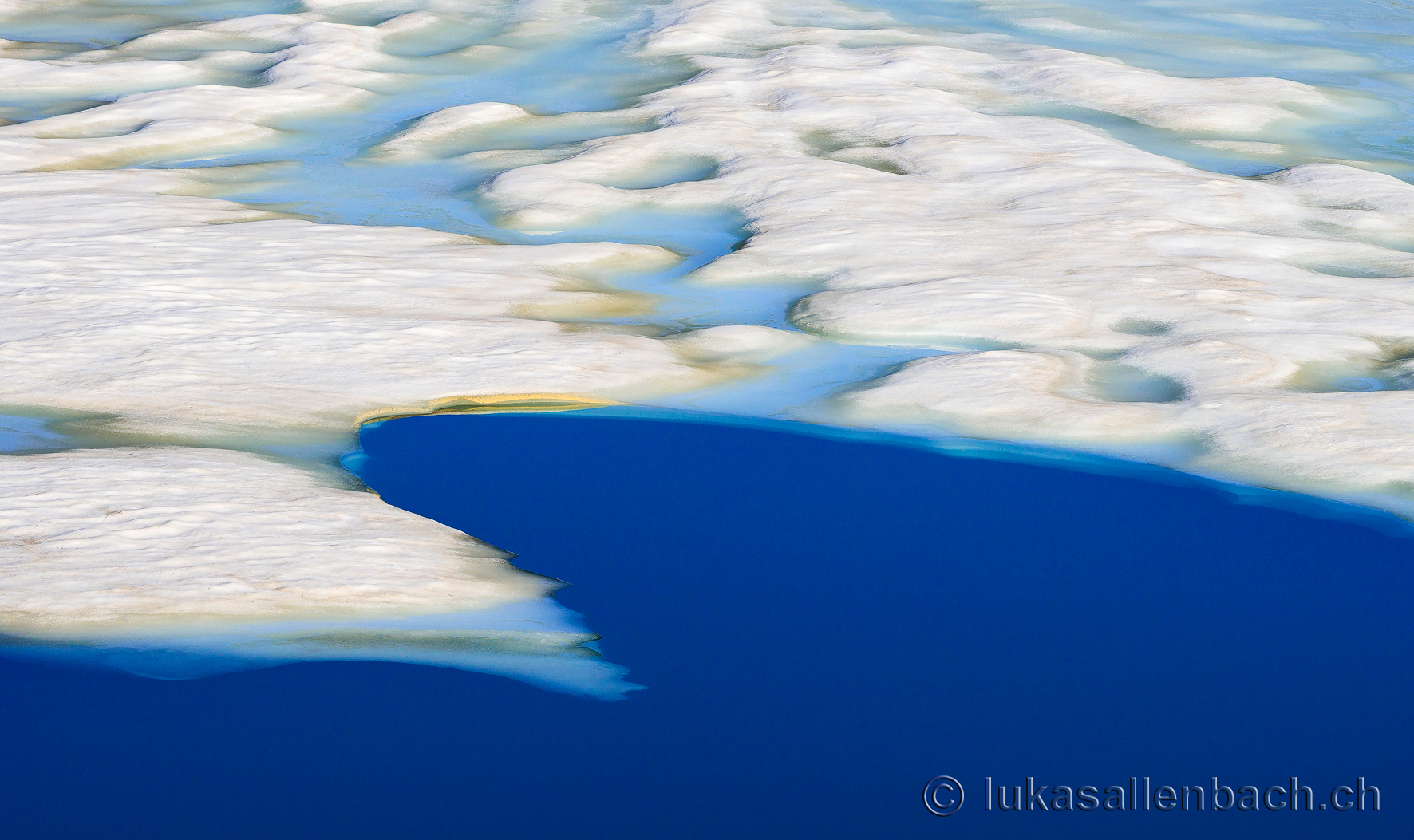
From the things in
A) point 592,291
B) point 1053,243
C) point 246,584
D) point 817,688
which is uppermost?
point 1053,243

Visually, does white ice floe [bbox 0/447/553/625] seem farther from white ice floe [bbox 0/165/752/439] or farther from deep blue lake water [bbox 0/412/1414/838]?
white ice floe [bbox 0/165/752/439]

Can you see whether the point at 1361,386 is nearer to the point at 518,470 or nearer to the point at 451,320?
the point at 518,470

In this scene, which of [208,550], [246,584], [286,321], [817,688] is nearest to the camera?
[817,688]

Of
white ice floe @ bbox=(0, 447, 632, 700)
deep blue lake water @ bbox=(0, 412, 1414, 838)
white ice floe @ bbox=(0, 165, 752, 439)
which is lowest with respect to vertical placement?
deep blue lake water @ bbox=(0, 412, 1414, 838)

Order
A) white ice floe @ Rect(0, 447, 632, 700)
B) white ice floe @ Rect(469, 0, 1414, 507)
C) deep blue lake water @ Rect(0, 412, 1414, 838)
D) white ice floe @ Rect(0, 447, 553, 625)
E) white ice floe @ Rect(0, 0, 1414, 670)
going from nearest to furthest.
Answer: deep blue lake water @ Rect(0, 412, 1414, 838)
white ice floe @ Rect(0, 447, 632, 700)
white ice floe @ Rect(0, 447, 553, 625)
white ice floe @ Rect(0, 0, 1414, 670)
white ice floe @ Rect(469, 0, 1414, 507)

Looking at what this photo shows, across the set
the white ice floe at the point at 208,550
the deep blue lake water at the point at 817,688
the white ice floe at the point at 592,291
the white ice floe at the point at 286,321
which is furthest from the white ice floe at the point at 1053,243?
the white ice floe at the point at 208,550

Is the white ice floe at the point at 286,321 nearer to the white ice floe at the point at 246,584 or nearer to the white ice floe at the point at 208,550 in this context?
the white ice floe at the point at 208,550

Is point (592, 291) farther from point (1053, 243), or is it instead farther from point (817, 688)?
point (817, 688)

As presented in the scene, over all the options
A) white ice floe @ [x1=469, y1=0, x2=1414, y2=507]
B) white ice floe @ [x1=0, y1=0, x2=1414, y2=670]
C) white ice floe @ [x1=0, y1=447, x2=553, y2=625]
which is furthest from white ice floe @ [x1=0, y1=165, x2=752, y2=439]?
white ice floe @ [x1=469, y1=0, x2=1414, y2=507]

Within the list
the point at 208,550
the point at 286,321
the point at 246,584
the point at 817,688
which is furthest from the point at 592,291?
the point at 817,688
